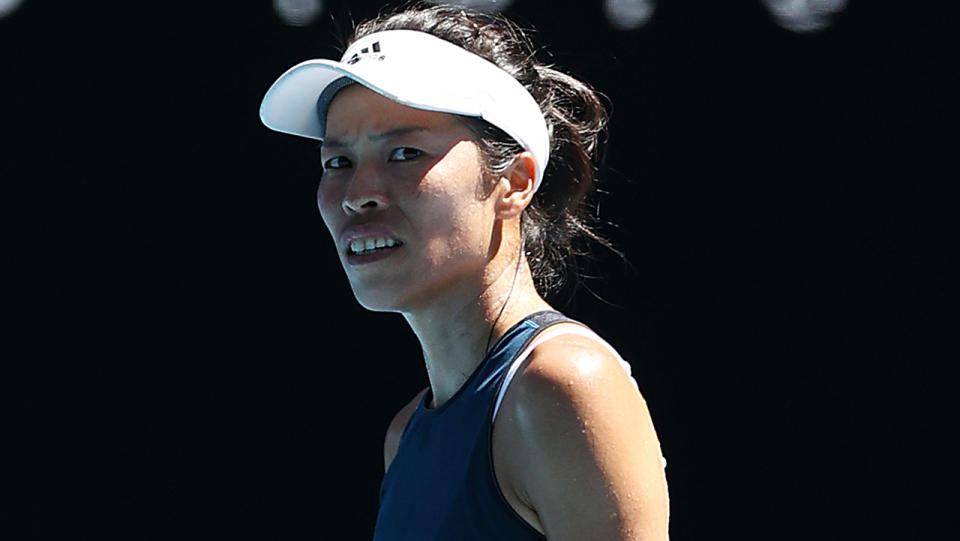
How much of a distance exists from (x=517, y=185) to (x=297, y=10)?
1.06 m

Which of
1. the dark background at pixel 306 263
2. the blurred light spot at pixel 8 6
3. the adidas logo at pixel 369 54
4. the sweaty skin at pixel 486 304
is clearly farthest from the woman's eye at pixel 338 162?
the blurred light spot at pixel 8 6

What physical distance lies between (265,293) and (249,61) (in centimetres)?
43

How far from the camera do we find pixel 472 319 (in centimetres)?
139

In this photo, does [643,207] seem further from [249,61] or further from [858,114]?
[249,61]

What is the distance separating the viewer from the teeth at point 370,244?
1335 millimetres

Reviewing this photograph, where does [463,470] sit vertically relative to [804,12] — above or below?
below

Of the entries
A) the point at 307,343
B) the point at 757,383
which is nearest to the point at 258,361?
the point at 307,343

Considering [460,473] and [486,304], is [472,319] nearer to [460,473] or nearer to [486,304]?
[486,304]

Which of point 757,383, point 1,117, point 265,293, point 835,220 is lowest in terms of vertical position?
point 757,383

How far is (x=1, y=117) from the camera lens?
7.74 ft

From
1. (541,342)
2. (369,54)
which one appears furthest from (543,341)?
(369,54)

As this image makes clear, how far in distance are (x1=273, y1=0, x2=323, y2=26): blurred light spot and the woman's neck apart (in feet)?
3.50

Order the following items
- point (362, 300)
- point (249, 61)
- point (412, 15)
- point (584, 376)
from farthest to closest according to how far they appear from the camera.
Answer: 1. point (249, 61)
2. point (412, 15)
3. point (362, 300)
4. point (584, 376)

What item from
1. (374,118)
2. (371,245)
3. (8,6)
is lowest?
(371,245)
